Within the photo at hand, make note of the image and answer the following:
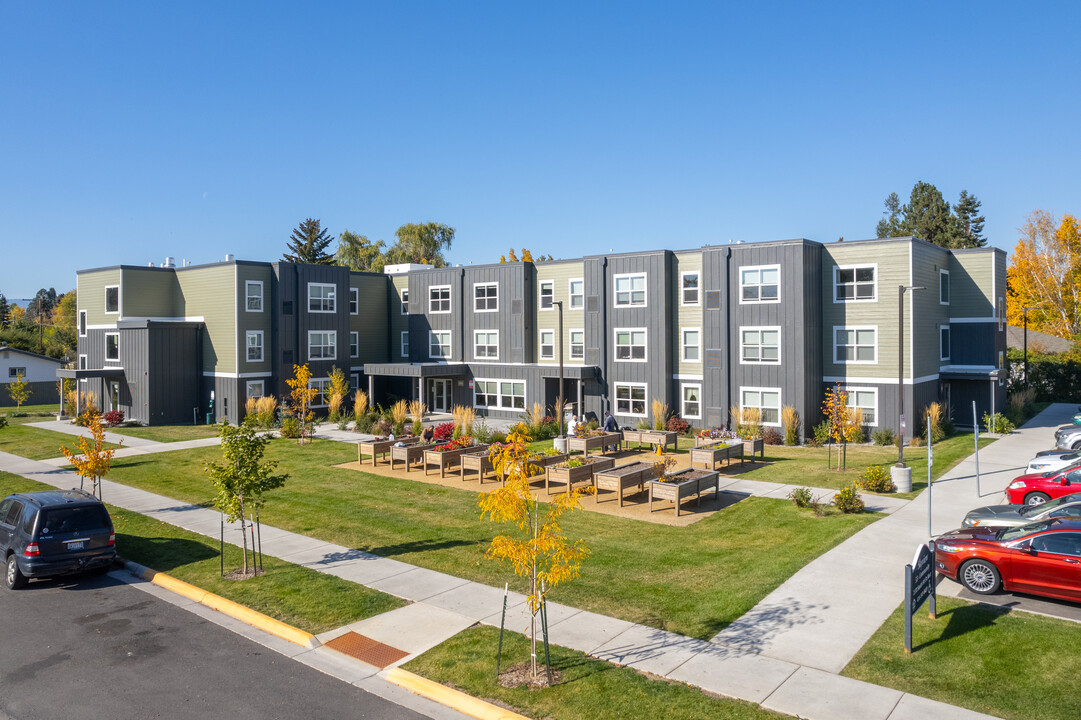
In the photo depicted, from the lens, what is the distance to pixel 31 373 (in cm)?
5806

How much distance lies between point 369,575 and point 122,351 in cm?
3511

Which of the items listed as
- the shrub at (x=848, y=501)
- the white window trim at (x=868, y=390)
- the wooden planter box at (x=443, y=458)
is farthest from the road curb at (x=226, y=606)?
the white window trim at (x=868, y=390)

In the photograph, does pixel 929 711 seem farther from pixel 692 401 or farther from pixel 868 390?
pixel 692 401

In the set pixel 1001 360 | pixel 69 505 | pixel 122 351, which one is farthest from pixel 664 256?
pixel 122 351

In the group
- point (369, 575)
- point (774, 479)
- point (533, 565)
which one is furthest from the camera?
point (774, 479)

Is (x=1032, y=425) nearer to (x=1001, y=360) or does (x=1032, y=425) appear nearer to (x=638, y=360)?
(x=1001, y=360)

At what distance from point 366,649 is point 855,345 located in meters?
28.3

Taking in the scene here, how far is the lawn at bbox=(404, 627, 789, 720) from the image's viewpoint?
8586 mm

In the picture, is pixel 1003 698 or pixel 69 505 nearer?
pixel 1003 698

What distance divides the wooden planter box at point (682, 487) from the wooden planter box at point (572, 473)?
2488mm

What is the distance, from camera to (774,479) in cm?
2341

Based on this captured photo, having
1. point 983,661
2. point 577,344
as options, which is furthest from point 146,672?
point 577,344

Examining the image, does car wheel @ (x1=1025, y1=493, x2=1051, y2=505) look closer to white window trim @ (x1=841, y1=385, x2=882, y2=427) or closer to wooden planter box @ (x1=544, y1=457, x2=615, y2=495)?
wooden planter box @ (x1=544, y1=457, x2=615, y2=495)

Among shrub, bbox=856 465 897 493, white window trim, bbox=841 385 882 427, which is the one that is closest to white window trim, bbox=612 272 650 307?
white window trim, bbox=841 385 882 427
